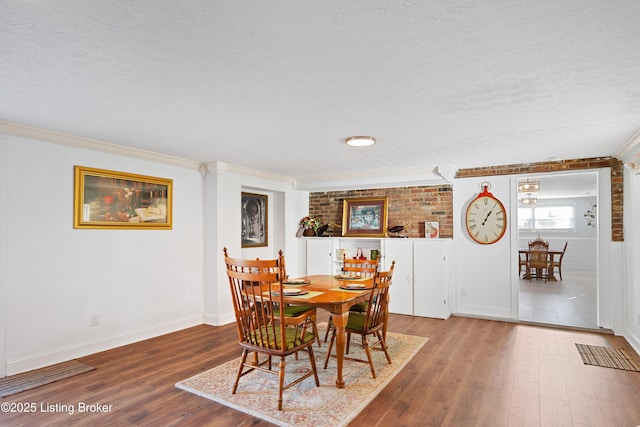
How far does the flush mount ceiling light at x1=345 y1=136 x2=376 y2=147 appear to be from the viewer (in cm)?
357

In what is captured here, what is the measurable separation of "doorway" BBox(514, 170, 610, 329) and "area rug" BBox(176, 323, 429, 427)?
3.17 meters

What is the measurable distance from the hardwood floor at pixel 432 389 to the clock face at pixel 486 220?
152 cm

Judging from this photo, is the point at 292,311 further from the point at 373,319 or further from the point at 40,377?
the point at 40,377

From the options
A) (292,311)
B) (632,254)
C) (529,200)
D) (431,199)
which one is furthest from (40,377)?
(529,200)

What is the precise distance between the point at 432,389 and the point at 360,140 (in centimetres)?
230

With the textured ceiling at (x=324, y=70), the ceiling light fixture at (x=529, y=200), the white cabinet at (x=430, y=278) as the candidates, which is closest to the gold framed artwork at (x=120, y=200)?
the textured ceiling at (x=324, y=70)

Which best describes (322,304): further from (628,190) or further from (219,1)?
(628,190)

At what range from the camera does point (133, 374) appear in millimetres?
3191

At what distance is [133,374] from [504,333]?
4.15m

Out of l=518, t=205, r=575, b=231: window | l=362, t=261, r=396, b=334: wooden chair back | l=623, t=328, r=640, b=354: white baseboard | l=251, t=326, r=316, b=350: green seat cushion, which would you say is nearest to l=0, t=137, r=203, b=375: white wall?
l=251, t=326, r=316, b=350: green seat cushion

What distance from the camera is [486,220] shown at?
528 centimetres

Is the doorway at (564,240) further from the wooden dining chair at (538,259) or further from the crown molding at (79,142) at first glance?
the crown molding at (79,142)

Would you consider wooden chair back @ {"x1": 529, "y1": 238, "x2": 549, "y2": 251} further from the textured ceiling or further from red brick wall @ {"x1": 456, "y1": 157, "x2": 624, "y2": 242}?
the textured ceiling

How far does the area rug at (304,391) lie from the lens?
8.11 ft
